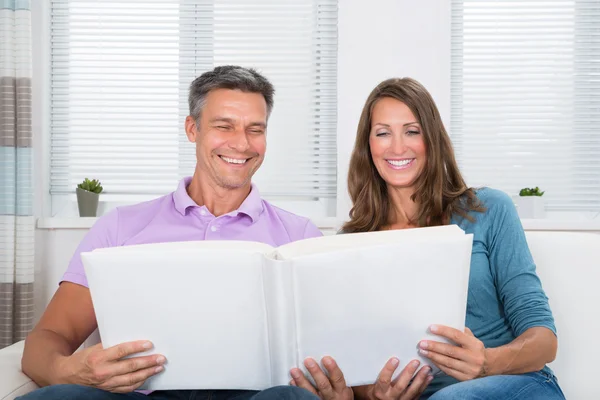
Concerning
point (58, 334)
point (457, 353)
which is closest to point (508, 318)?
point (457, 353)

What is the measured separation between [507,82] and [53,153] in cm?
222

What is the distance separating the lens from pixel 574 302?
1.83m

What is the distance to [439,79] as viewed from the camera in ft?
9.30

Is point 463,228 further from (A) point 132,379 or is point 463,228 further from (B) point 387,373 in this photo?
(A) point 132,379

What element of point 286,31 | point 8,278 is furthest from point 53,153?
point 286,31

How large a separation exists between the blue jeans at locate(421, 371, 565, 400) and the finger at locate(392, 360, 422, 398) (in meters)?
0.10

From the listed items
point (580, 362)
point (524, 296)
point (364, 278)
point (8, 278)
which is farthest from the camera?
point (8, 278)

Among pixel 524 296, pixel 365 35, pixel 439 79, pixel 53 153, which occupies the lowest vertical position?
pixel 524 296

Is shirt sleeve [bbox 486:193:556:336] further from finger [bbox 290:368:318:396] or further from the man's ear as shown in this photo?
the man's ear

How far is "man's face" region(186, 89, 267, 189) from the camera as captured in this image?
184cm

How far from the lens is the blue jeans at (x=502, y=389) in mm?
1314

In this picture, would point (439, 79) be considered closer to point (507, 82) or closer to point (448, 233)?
point (507, 82)

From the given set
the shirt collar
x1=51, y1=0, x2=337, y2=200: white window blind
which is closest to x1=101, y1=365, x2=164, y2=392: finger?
the shirt collar

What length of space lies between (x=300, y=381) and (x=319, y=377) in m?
0.04
